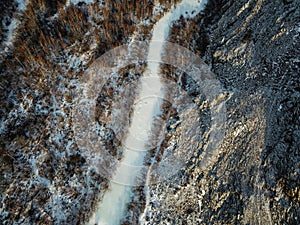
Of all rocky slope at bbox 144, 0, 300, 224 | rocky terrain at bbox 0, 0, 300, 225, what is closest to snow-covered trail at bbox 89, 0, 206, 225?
rocky terrain at bbox 0, 0, 300, 225

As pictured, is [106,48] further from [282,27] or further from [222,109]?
[282,27]

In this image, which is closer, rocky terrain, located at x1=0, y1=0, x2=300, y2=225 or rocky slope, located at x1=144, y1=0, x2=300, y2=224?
rocky slope, located at x1=144, y1=0, x2=300, y2=224

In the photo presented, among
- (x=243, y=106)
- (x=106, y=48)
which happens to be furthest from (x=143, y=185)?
(x=106, y=48)

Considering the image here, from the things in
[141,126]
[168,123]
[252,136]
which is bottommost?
[252,136]

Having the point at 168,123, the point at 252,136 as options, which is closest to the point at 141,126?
the point at 168,123

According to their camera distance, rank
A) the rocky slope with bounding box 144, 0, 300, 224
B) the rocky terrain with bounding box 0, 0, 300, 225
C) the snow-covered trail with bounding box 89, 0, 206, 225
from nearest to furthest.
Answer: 1. the rocky slope with bounding box 144, 0, 300, 224
2. the rocky terrain with bounding box 0, 0, 300, 225
3. the snow-covered trail with bounding box 89, 0, 206, 225

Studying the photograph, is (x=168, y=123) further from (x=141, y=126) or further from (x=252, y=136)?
(x=252, y=136)

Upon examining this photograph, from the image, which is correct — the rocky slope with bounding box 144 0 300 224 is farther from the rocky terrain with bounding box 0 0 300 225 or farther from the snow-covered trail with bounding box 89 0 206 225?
the snow-covered trail with bounding box 89 0 206 225
